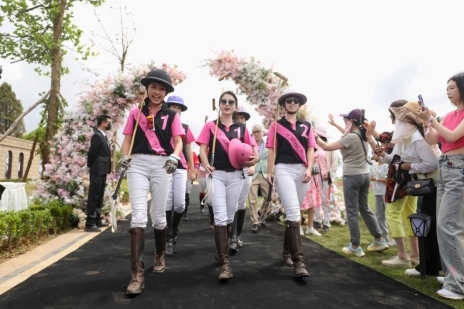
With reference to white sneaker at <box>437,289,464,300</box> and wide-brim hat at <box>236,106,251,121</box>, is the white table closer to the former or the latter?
wide-brim hat at <box>236,106,251,121</box>

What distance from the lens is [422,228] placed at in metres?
4.04

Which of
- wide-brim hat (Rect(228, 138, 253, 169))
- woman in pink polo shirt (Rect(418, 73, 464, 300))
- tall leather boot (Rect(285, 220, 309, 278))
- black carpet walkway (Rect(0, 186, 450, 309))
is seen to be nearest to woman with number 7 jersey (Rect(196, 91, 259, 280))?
wide-brim hat (Rect(228, 138, 253, 169))

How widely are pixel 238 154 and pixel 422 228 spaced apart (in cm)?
230

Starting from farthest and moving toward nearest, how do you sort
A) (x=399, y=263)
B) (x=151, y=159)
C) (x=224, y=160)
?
1. (x=399, y=263)
2. (x=224, y=160)
3. (x=151, y=159)

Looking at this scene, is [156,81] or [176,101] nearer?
[156,81]

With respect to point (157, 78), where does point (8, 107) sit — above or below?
above

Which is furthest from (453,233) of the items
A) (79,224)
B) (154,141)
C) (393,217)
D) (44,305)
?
(79,224)

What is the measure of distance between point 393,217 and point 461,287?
1430 mm

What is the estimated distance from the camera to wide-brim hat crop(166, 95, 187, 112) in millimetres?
6050

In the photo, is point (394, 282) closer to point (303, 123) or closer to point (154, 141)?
point (303, 123)

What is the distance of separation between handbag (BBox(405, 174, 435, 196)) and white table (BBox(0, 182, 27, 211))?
8.63 m

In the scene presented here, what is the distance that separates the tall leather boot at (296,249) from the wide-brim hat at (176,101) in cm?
292

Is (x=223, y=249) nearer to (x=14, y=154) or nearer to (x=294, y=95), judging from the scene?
(x=294, y=95)

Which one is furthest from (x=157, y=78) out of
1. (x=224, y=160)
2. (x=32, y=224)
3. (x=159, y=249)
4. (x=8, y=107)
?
(x=8, y=107)
